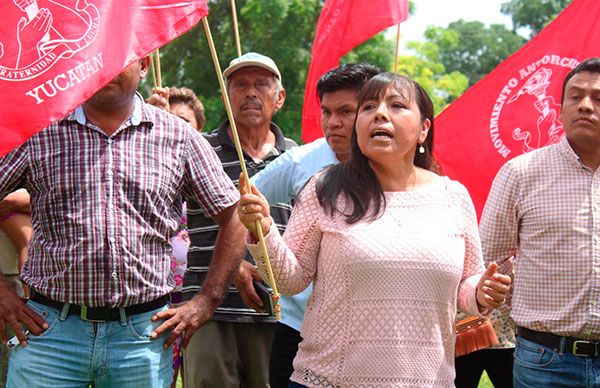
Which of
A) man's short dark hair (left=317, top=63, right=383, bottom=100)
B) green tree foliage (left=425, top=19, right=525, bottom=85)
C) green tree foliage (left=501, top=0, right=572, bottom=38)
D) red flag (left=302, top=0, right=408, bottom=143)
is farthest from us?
green tree foliage (left=425, top=19, right=525, bottom=85)

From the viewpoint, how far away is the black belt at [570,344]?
4938 mm

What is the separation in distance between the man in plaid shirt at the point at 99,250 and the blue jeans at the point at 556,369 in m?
1.67

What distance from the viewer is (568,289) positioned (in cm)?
Result: 497

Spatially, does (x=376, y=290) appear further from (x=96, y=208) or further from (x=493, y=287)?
(x=96, y=208)

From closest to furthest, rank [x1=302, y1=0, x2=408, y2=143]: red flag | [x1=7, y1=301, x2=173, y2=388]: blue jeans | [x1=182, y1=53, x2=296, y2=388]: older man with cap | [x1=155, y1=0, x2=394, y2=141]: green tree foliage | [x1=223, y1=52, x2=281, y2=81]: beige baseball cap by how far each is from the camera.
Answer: [x1=7, y1=301, x2=173, y2=388]: blue jeans < [x1=182, y1=53, x2=296, y2=388]: older man with cap < [x1=223, y1=52, x2=281, y2=81]: beige baseball cap < [x1=302, y1=0, x2=408, y2=143]: red flag < [x1=155, y1=0, x2=394, y2=141]: green tree foliage

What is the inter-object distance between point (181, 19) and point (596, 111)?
2.18 m

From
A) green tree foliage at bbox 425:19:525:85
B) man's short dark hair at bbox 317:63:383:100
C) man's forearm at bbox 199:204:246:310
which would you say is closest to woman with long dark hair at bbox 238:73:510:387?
man's forearm at bbox 199:204:246:310

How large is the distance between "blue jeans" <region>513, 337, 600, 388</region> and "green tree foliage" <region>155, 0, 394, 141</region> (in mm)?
18499

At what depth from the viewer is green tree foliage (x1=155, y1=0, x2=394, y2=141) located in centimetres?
2338

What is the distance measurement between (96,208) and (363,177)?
108 cm

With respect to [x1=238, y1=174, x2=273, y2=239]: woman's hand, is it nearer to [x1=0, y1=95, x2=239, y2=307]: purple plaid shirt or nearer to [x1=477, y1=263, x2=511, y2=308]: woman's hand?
[x1=0, y1=95, x2=239, y2=307]: purple plaid shirt

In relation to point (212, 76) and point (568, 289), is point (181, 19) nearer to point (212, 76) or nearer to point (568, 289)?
point (568, 289)

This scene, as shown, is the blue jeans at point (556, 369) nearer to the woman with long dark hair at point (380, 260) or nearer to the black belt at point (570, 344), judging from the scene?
the black belt at point (570, 344)

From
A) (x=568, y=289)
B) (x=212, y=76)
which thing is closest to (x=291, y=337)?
(x=568, y=289)
